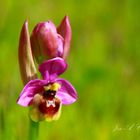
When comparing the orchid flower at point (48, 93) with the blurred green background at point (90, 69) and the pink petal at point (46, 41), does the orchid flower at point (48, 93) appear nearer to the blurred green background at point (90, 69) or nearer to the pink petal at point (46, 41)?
the pink petal at point (46, 41)

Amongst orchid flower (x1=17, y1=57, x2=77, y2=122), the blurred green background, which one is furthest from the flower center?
the blurred green background

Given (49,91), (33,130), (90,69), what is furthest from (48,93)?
(90,69)

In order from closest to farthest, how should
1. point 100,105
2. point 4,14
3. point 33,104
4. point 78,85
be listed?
point 33,104
point 100,105
point 78,85
point 4,14

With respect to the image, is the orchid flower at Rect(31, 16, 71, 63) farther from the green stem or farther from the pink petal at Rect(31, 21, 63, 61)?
the green stem

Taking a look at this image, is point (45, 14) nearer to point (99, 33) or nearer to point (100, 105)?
point (99, 33)

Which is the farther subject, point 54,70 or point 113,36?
point 113,36

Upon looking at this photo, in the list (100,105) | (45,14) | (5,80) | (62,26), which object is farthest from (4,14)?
(62,26)
